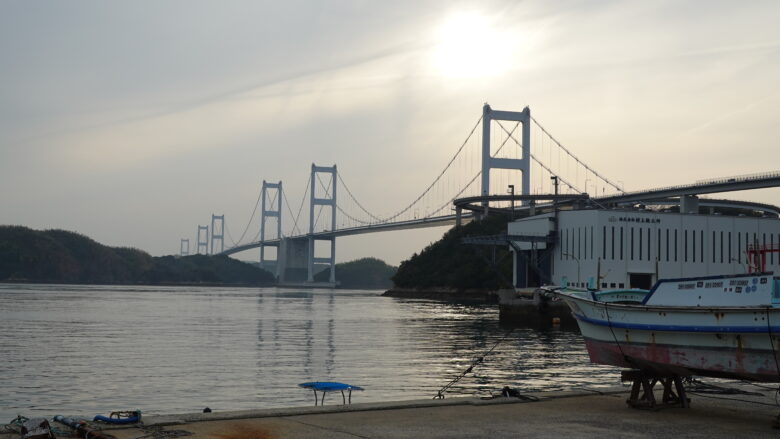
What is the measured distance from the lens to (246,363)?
31.8m

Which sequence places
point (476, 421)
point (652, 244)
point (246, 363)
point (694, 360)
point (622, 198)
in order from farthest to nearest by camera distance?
1. point (622, 198)
2. point (652, 244)
3. point (246, 363)
4. point (694, 360)
5. point (476, 421)

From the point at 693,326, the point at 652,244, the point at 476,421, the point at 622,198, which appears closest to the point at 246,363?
the point at 476,421

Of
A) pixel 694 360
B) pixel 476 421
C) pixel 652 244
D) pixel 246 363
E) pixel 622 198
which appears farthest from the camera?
pixel 622 198

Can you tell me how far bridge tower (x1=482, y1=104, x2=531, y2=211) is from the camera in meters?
149

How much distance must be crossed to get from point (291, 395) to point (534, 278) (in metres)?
78.8

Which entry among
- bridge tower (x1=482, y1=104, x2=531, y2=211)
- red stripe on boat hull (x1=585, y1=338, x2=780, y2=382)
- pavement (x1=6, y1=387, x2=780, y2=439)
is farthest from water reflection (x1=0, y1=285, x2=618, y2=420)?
bridge tower (x1=482, y1=104, x2=531, y2=211)

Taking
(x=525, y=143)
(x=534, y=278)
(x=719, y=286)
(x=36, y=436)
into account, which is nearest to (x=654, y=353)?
(x=719, y=286)

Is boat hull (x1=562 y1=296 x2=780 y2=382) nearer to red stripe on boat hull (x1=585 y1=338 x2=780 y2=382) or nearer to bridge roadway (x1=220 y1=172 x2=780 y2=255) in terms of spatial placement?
red stripe on boat hull (x1=585 y1=338 x2=780 y2=382)

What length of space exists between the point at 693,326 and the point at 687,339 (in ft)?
1.13

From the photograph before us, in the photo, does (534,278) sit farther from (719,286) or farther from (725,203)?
(719,286)

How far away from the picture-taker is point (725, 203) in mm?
143250

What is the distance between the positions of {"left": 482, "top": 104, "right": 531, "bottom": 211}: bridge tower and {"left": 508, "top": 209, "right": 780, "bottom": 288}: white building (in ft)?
193

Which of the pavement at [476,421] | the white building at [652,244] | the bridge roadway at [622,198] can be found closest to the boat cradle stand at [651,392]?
the pavement at [476,421]

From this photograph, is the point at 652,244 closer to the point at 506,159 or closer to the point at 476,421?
the point at 506,159
